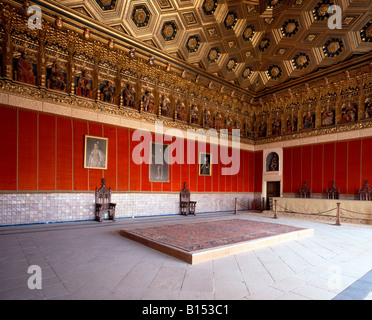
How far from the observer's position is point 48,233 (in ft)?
22.4

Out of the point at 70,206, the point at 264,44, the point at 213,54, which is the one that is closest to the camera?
the point at 70,206

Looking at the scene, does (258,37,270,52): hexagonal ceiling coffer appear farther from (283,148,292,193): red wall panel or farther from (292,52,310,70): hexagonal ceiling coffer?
(283,148,292,193): red wall panel

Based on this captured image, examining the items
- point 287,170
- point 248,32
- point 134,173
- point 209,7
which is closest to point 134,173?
point 134,173

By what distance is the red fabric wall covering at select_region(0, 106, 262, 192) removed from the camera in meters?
8.01

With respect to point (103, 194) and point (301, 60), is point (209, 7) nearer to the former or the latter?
point (301, 60)

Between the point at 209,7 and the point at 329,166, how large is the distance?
37.3 feet

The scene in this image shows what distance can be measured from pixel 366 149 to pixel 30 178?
16045 mm

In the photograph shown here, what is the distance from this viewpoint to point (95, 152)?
1001 centimetres

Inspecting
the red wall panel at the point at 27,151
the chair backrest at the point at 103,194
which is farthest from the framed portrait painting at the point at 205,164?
the red wall panel at the point at 27,151

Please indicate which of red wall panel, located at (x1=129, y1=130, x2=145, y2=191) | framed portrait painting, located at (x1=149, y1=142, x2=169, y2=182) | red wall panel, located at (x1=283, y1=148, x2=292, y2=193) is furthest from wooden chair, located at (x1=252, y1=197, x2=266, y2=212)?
red wall panel, located at (x1=129, y1=130, x2=145, y2=191)

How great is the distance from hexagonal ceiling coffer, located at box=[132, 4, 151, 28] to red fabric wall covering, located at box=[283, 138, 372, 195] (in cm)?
1202

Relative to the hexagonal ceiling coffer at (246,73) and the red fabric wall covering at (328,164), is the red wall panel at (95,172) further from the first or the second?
the red fabric wall covering at (328,164)

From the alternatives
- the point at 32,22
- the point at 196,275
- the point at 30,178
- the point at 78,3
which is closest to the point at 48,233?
the point at 30,178
